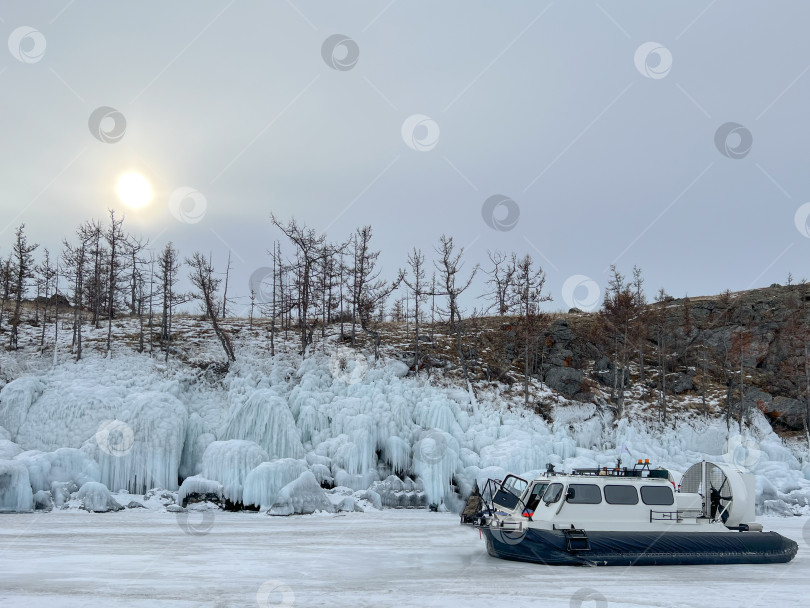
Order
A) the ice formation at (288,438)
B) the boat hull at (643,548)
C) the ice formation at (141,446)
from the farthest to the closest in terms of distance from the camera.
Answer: the ice formation at (141,446)
the ice formation at (288,438)
the boat hull at (643,548)

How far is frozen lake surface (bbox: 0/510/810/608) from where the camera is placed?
10141 mm

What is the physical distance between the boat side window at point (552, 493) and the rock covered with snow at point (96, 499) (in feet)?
52.2

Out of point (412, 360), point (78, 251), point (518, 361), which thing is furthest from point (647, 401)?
point (78, 251)

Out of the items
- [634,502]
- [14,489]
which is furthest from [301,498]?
[634,502]

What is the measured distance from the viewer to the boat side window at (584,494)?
49.5ft

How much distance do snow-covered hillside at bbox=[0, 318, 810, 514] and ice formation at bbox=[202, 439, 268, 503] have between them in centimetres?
5

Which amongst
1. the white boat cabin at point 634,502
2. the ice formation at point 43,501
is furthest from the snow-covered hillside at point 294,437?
the white boat cabin at point 634,502

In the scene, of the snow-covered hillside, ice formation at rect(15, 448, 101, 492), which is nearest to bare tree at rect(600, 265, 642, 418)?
the snow-covered hillside

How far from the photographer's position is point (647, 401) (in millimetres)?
38188

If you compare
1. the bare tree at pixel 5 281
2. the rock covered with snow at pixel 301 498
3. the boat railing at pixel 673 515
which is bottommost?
the rock covered with snow at pixel 301 498

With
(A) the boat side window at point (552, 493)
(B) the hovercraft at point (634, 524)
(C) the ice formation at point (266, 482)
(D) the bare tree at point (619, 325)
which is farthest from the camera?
(D) the bare tree at point (619, 325)

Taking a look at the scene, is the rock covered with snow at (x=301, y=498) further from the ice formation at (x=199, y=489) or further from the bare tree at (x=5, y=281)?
the bare tree at (x=5, y=281)

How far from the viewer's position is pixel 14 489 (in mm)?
22078

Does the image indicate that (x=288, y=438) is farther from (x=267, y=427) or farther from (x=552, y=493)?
(x=552, y=493)
